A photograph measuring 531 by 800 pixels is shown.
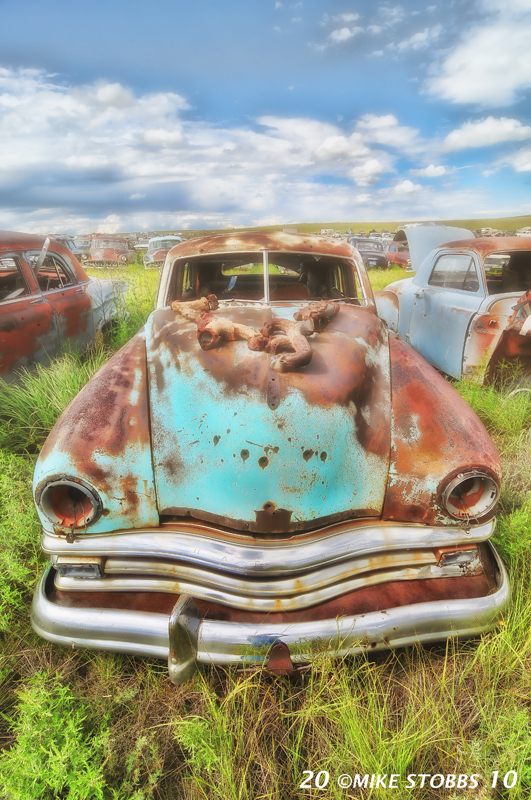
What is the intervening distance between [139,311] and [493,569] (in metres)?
4.94

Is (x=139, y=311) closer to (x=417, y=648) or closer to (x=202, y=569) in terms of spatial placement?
(x=202, y=569)

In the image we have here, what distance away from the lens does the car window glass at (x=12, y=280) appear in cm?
411

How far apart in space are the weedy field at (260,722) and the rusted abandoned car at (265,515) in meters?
0.20

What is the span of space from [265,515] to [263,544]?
103 millimetres

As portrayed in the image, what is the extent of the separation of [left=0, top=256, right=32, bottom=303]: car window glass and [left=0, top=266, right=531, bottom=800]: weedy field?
3.06 metres

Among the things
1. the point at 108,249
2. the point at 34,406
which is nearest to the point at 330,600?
the point at 34,406

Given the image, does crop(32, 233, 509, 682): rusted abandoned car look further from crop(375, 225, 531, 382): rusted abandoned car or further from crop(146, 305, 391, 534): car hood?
crop(375, 225, 531, 382): rusted abandoned car

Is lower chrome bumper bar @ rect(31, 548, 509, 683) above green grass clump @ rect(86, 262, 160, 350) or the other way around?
the other way around

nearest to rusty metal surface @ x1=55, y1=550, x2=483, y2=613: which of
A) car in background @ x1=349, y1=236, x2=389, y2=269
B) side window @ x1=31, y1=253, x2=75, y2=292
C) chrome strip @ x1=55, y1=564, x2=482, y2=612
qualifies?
chrome strip @ x1=55, y1=564, x2=482, y2=612

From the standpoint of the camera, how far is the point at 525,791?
139 cm

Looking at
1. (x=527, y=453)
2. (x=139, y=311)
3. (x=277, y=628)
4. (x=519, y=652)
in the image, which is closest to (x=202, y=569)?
(x=277, y=628)

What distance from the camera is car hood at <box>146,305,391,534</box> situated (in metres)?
Answer: 1.64

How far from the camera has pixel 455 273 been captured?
4.80m

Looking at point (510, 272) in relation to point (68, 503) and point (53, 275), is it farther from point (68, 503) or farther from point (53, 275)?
point (68, 503)
